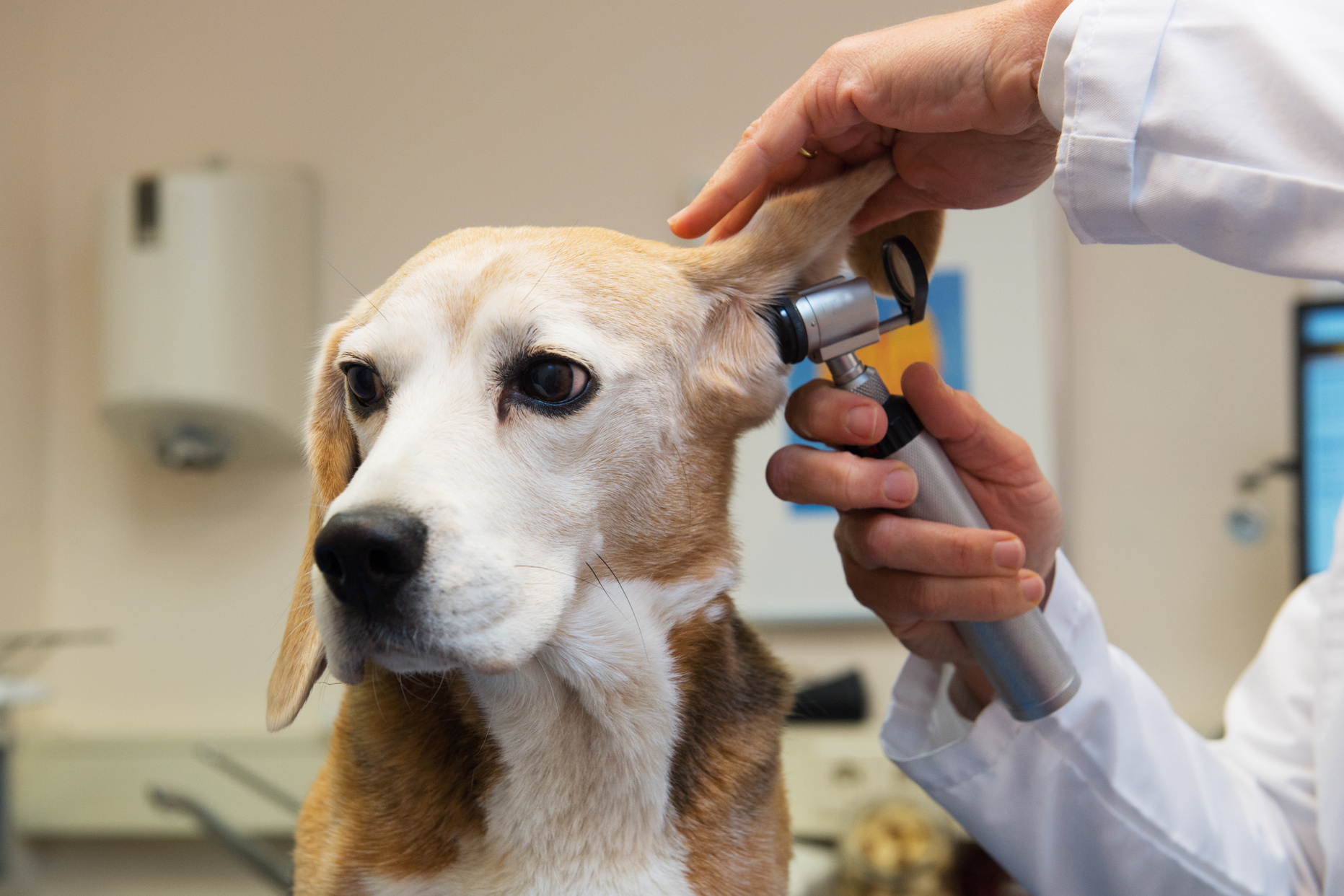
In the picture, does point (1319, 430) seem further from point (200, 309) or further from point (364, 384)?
point (200, 309)

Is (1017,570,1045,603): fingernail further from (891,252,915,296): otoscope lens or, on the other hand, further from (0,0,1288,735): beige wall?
(0,0,1288,735): beige wall

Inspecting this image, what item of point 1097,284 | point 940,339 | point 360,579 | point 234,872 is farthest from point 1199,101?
point 234,872

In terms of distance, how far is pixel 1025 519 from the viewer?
81 centimetres

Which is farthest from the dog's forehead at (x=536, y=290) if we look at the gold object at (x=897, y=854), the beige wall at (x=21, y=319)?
the beige wall at (x=21, y=319)

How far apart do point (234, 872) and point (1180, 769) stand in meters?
2.37

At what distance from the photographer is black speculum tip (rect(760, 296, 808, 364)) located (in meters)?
0.66

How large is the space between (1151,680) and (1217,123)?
0.55 m

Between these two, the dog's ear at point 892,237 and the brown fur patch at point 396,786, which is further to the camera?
the dog's ear at point 892,237

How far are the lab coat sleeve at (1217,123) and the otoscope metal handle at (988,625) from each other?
191mm

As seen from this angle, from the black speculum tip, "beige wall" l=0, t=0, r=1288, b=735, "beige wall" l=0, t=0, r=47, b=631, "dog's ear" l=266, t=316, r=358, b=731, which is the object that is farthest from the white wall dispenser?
the black speculum tip

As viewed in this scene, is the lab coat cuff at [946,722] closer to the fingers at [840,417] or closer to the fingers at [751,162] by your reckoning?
the fingers at [840,417]

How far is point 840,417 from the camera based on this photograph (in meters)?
0.67

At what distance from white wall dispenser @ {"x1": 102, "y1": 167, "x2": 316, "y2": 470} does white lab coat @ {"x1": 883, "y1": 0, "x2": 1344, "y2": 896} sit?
187cm

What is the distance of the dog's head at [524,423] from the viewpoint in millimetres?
557
